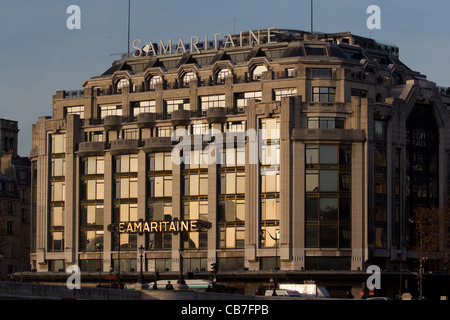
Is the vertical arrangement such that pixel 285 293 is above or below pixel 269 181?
below

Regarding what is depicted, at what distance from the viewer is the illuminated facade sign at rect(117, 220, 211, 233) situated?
16450cm

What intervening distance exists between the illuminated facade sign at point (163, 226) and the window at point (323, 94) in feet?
69.6

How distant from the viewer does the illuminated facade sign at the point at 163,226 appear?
164500mm

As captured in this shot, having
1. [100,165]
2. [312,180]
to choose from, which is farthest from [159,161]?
[312,180]

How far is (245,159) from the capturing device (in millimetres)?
161375

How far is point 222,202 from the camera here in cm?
16400

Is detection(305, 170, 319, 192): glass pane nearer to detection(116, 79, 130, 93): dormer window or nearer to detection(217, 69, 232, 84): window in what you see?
detection(217, 69, 232, 84): window

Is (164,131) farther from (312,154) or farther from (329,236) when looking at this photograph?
(329,236)

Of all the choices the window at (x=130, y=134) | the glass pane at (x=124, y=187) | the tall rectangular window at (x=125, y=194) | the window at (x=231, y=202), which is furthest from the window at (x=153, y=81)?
the window at (x=231, y=202)

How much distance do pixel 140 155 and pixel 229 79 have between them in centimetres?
1558

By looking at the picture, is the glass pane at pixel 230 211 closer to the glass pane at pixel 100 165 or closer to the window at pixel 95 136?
the glass pane at pixel 100 165

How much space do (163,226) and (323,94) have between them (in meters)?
27.0

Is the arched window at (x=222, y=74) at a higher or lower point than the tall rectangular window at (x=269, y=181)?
higher
